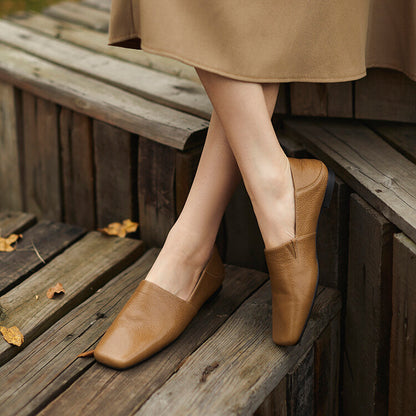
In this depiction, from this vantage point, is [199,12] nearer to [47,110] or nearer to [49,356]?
[49,356]

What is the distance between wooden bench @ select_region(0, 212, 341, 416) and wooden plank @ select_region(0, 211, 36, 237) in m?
0.10

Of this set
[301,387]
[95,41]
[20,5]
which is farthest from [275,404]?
[20,5]

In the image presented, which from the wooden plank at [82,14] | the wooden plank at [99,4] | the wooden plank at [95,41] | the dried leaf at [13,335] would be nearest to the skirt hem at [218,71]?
the wooden plank at [95,41]

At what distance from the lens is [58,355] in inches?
48.2

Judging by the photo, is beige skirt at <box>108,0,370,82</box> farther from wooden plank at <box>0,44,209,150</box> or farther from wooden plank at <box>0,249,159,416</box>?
wooden plank at <box>0,249,159,416</box>

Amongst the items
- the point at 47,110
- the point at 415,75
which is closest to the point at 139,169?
the point at 47,110

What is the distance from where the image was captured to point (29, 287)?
148 cm

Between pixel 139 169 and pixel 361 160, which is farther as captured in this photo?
pixel 139 169

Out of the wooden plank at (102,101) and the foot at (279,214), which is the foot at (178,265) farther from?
the wooden plank at (102,101)

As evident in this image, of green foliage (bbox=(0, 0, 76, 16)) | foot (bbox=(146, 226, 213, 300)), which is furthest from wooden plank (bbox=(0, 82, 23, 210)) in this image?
green foliage (bbox=(0, 0, 76, 16))

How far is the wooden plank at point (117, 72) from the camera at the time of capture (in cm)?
173

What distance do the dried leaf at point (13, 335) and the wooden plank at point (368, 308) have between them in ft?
2.51

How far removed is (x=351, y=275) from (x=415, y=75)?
1.58 ft

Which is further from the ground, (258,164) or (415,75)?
(415,75)
